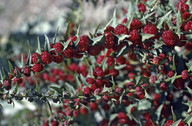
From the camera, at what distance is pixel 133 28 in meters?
0.69

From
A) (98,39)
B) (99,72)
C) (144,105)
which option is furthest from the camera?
(144,105)

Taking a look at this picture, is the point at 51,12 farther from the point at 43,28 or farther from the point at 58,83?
the point at 58,83

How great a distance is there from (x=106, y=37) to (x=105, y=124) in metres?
0.49

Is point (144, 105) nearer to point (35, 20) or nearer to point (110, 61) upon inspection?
point (110, 61)

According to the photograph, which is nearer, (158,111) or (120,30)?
(120,30)

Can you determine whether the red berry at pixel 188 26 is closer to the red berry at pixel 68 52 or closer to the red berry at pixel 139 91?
the red berry at pixel 139 91

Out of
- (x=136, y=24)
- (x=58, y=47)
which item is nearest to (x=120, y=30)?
(x=136, y=24)

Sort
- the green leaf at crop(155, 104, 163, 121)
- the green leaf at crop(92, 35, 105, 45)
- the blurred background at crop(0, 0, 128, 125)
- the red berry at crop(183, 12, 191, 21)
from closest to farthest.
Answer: the green leaf at crop(92, 35, 105, 45) < the red berry at crop(183, 12, 191, 21) < the green leaf at crop(155, 104, 163, 121) < the blurred background at crop(0, 0, 128, 125)

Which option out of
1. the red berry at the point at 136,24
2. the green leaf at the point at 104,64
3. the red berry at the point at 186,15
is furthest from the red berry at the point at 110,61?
the red berry at the point at 186,15

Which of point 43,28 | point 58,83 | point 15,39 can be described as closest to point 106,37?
point 58,83

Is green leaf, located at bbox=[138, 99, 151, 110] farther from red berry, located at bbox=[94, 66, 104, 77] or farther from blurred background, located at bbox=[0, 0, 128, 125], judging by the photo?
blurred background, located at bbox=[0, 0, 128, 125]

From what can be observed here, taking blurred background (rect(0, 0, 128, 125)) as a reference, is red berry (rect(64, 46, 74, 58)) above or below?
below

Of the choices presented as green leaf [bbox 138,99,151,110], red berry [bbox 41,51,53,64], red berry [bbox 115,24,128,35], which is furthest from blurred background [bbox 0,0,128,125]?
green leaf [bbox 138,99,151,110]

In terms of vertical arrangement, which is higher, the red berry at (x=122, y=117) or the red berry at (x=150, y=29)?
the red berry at (x=150, y=29)
